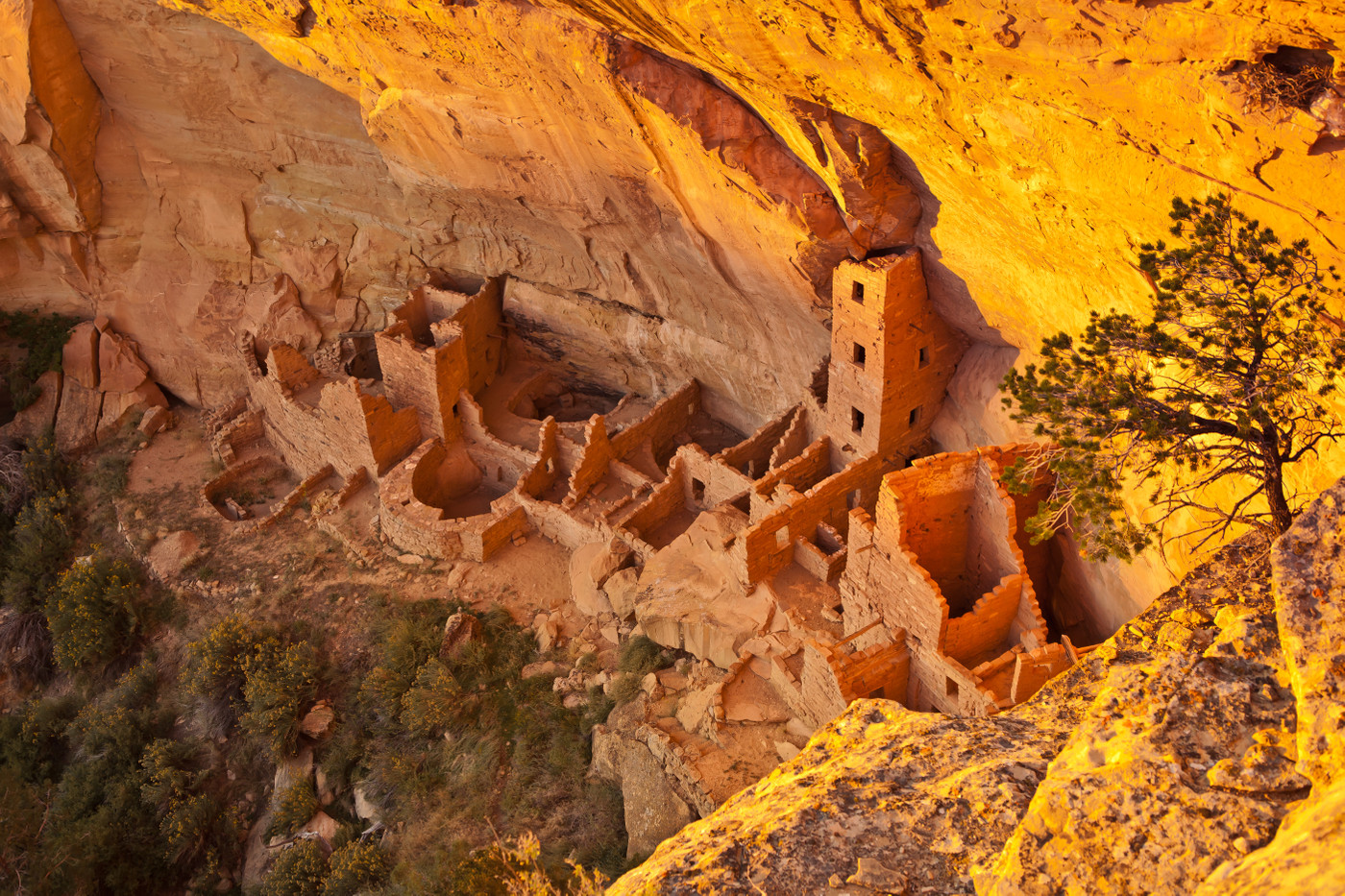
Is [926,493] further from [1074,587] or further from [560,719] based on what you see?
[560,719]

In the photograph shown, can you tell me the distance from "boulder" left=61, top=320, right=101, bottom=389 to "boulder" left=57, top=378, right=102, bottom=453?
161mm

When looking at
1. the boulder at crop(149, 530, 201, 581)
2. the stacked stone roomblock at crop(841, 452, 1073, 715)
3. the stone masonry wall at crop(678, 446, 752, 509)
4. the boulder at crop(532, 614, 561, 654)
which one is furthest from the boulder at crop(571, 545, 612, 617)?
the boulder at crop(149, 530, 201, 581)

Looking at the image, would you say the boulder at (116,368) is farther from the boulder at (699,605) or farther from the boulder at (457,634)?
the boulder at (699,605)

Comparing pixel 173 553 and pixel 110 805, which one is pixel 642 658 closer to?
pixel 110 805

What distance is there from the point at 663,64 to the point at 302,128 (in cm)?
843

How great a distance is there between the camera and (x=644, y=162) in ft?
41.7

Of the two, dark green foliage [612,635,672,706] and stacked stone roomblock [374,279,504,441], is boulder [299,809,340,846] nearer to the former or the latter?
dark green foliage [612,635,672,706]

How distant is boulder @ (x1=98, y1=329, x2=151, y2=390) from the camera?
19.8 meters

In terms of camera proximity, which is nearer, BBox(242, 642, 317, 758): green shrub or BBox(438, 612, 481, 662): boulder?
BBox(242, 642, 317, 758): green shrub

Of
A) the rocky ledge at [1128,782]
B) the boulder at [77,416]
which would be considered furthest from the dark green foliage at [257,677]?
the rocky ledge at [1128,782]

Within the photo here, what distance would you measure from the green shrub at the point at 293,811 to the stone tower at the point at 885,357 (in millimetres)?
8756

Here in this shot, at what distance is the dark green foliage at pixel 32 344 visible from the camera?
19.9 meters

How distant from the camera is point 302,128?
16422 mm

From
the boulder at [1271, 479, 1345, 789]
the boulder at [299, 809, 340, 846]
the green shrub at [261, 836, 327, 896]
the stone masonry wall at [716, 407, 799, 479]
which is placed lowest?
the boulder at [299, 809, 340, 846]
